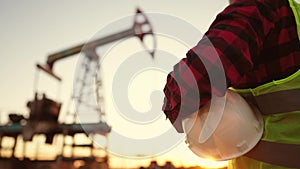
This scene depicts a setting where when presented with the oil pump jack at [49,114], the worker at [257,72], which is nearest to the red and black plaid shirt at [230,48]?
the worker at [257,72]

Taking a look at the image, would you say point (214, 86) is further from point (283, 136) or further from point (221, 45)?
point (283, 136)

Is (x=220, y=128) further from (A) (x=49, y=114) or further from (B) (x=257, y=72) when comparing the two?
(A) (x=49, y=114)

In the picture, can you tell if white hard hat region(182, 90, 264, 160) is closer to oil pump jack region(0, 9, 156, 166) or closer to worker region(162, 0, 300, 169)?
worker region(162, 0, 300, 169)

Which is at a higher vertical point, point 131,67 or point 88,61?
point 131,67

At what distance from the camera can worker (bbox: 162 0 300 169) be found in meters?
0.48

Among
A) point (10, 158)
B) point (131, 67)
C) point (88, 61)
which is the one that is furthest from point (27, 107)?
point (131, 67)

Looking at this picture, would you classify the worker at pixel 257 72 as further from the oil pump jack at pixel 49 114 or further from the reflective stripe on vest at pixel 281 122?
the oil pump jack at pixel 49 114

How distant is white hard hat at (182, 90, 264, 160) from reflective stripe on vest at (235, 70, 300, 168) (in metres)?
0.08

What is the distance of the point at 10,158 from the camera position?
1318 cm

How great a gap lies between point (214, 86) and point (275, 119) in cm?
23

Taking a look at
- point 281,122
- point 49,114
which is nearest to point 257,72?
point 281,122

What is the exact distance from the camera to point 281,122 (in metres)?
0.64

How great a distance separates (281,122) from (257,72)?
0.11 meters

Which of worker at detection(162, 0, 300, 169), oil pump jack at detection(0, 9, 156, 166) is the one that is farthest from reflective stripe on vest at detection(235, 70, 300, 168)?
oil pump jack at detection(0, 9, 156, 166)
